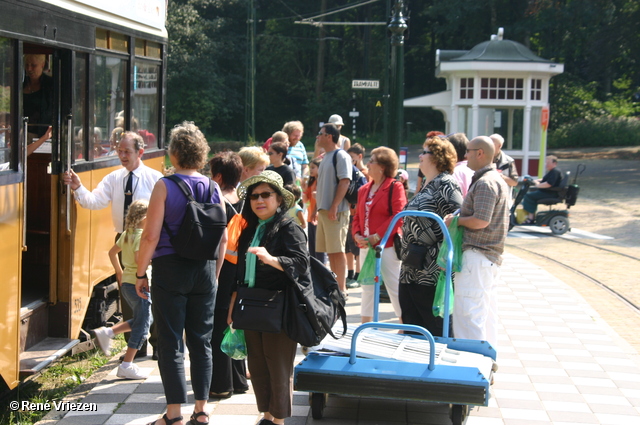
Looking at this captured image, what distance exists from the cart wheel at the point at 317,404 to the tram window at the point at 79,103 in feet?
8.55

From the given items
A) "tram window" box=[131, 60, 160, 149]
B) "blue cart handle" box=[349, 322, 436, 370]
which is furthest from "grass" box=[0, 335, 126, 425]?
"blue cart handle" box=[349, 322, 436, 370]

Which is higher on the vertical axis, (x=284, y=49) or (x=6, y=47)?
(x=284, y=49)

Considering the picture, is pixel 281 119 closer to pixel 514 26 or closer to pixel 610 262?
pixel 514 26

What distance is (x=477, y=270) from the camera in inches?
225

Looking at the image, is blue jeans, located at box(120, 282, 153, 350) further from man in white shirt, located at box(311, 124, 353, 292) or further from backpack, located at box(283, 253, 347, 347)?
man in white shirt, located at box(311, 124, 353, 292)

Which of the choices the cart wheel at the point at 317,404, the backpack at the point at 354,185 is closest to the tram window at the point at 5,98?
the cart wheel at the point at 317,404

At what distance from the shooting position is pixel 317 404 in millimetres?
5074

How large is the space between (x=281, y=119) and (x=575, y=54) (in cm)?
2243

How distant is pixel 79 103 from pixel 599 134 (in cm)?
4186

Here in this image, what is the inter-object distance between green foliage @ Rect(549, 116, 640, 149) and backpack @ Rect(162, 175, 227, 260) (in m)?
42.2

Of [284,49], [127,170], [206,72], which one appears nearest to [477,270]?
[127,170]

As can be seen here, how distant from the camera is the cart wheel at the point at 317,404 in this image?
506 centimetres

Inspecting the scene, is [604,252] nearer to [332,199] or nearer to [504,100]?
[332,199]

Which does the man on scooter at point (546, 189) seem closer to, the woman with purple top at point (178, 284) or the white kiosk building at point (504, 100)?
the white kiosk building at point (504, 100)
